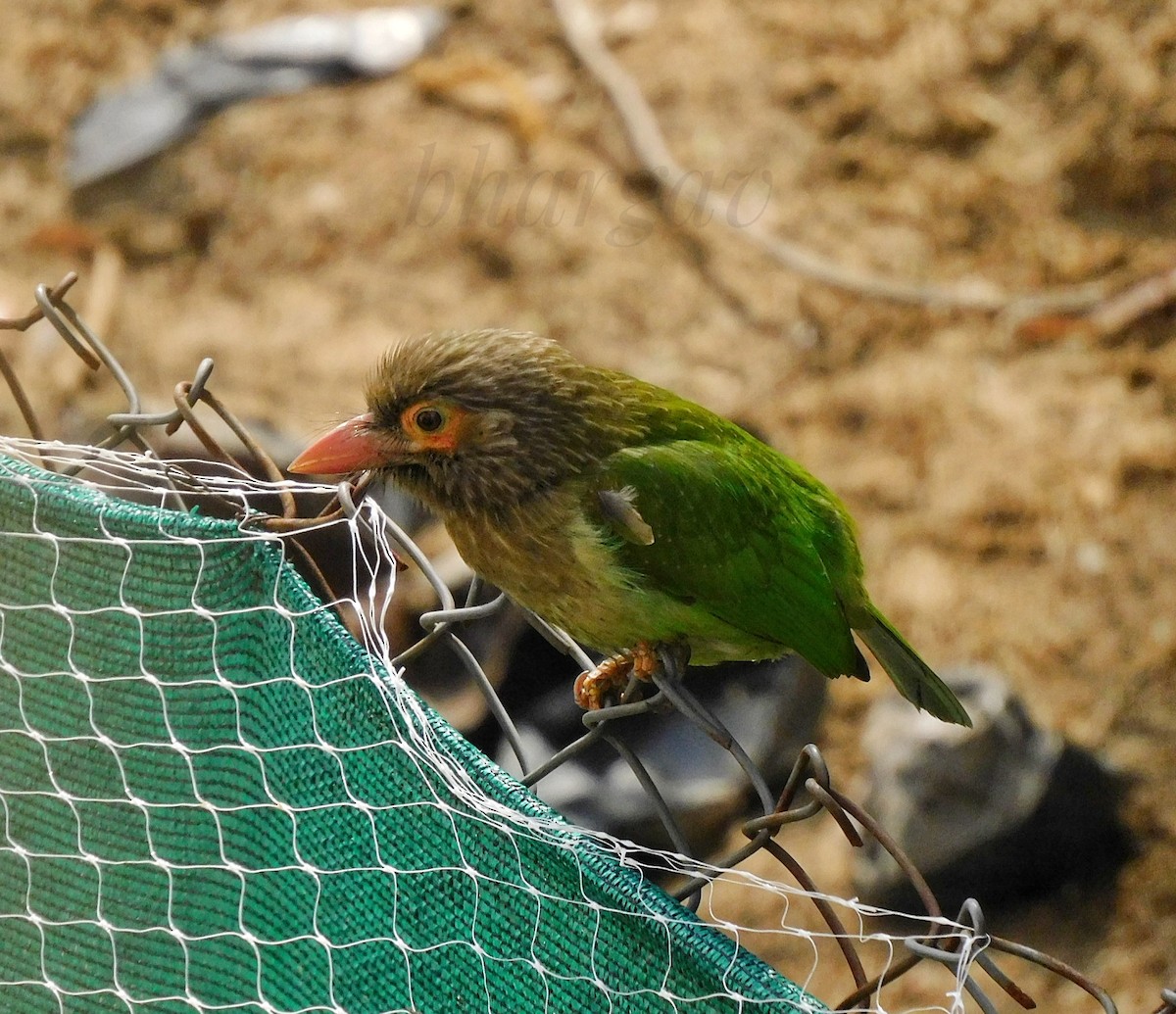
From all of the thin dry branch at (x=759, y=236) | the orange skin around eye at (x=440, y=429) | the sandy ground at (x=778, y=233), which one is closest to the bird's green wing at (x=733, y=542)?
the orange skin around eye at (x=440, y=429)

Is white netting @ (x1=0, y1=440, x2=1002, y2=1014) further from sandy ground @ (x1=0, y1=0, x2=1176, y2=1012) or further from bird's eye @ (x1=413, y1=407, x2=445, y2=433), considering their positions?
sandy ground @ (x1=0, y1=0, x2=1176, y2=1012)

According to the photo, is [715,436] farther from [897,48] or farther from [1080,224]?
[897,48]

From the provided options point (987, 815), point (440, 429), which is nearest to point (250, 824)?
point (440, 429)

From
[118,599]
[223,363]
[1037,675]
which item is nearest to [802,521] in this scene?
[118,599]

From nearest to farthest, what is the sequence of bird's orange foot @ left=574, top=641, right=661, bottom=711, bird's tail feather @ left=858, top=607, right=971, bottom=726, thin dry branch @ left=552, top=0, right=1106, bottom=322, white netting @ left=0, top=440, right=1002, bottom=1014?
1. white netting @ left=0, top=440, right=1002, bottom=1014
2. bird's orange foot @ left=574, top=641, right=661, bottom=711
3. bird's tail feather @ left=858, top=607, right=971, bottom=726
4. thin dry branch @ left=552, top=0, right=1106, bottom=322

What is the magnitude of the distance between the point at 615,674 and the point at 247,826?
2.49 feet

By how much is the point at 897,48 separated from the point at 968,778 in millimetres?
3736

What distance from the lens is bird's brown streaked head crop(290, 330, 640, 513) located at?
7.25 ft

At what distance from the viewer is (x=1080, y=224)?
5.62 meters

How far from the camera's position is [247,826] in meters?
1.78

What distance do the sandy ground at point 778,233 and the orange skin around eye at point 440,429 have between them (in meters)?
2.34

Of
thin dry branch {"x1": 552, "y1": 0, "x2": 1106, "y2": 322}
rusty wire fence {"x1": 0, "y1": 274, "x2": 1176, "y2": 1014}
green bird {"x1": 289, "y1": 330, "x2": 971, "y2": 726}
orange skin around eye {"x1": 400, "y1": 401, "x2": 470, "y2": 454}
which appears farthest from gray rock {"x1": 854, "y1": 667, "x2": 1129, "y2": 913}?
thin dry branch {"x1": 552, "y1": 0, "x2": 1106, "y2": 322}

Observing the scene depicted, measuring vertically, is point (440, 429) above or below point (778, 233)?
above

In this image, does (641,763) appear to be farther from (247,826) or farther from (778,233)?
(778,233)
